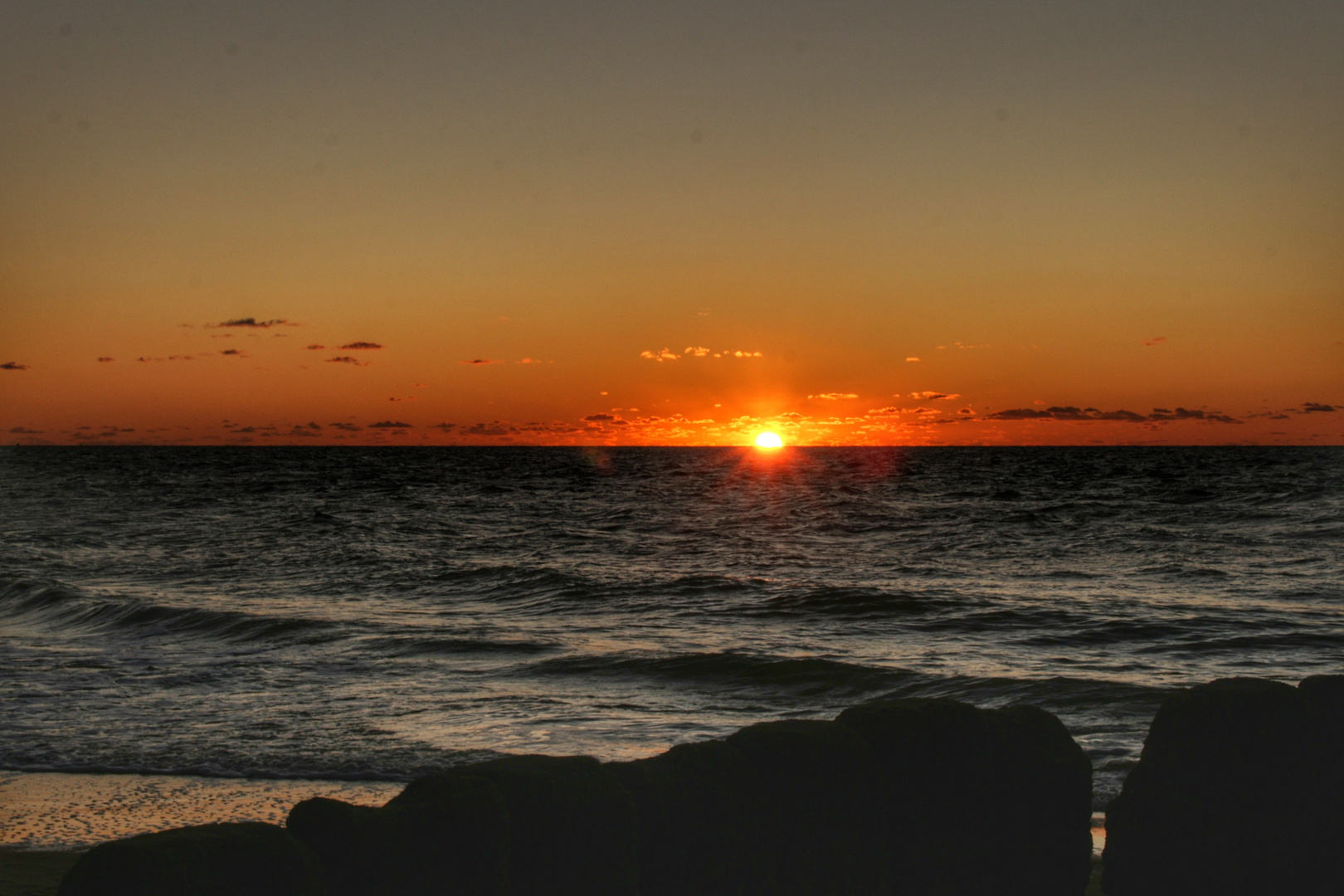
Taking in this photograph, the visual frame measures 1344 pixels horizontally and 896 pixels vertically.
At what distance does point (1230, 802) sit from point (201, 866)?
3.76 m

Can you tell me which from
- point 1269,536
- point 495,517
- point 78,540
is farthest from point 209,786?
point 495,517

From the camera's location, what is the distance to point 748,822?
144 inches

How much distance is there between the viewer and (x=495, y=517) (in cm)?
3406

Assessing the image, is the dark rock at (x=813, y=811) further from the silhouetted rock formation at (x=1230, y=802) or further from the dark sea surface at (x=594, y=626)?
the dark sea surface at (x=594, y=626)

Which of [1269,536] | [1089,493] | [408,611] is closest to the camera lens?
[408,611]

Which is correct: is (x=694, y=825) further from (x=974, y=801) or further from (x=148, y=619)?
(x=148, y=619)

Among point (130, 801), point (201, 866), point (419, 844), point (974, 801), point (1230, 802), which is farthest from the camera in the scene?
point (130, 801)

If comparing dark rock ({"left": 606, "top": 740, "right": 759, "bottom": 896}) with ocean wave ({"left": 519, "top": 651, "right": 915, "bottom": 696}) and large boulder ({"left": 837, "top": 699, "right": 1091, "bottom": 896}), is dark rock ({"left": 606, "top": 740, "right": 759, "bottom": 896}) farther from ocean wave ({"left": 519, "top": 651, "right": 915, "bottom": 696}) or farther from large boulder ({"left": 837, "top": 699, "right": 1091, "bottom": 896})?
ocean wave ({"left": 519, "top": 651, "right": 915, "bottom": 696})

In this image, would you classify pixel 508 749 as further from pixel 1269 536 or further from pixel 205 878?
pixel 1269 536

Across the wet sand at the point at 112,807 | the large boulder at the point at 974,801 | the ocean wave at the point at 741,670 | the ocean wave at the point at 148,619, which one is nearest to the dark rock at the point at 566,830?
the large boulder at the point at 974,801

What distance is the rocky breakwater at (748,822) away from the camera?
3.11 m

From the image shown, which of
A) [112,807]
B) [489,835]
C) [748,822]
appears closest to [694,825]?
[748,822]

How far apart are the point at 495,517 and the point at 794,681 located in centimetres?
2467

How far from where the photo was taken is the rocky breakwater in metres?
3.11
